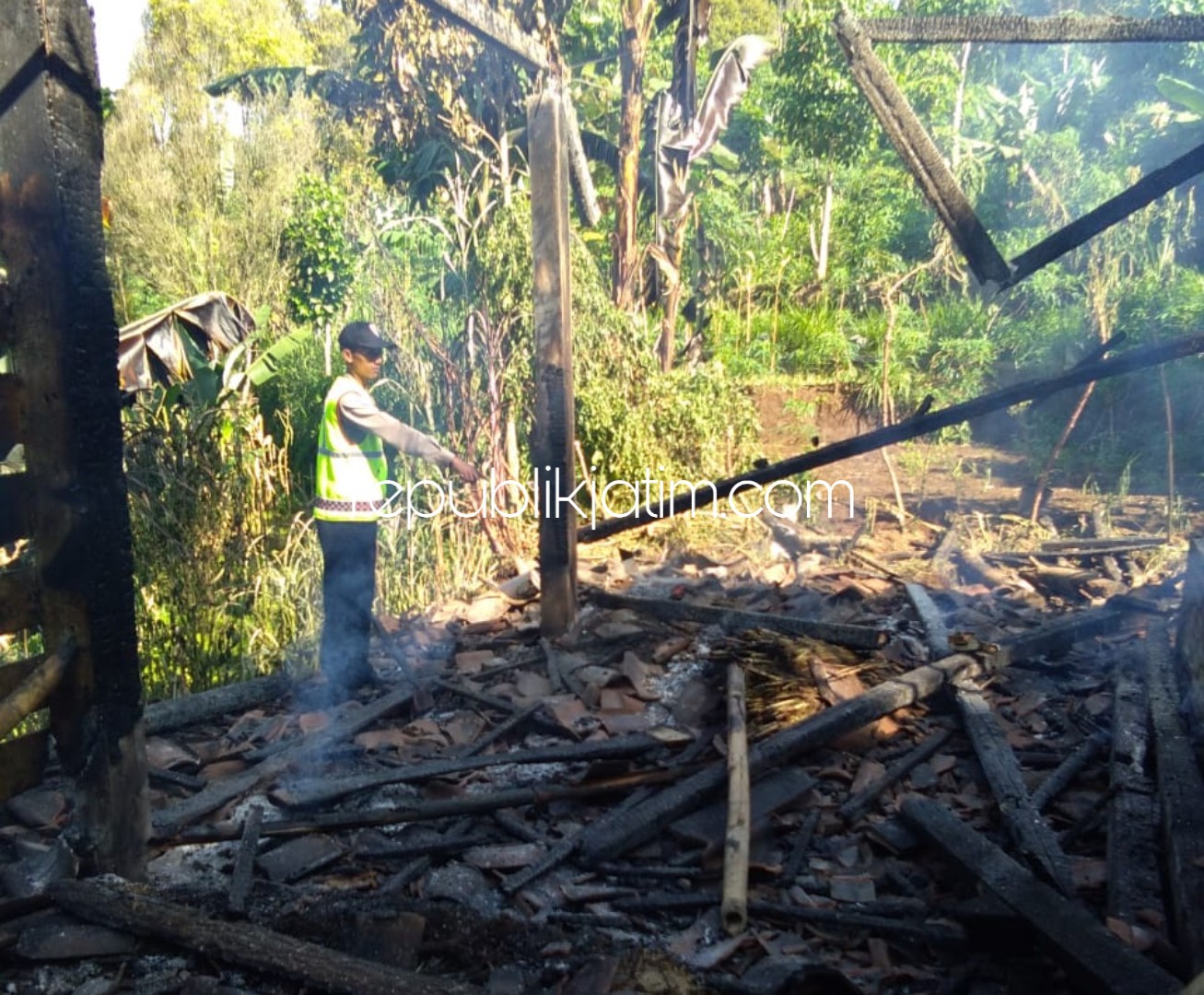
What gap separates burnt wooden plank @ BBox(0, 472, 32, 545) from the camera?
302 centimetres

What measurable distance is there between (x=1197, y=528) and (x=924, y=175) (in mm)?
6117

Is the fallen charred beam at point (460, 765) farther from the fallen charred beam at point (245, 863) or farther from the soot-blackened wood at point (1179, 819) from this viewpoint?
the soot-blackened wood at point (1179, 819)

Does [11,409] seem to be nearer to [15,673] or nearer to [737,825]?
[15,673]

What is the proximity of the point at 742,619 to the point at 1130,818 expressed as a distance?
2.68 meters

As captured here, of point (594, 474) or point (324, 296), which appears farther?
point (324, 296)

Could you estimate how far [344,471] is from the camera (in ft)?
18.5

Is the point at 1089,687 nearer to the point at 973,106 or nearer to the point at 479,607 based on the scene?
the point at 479,607

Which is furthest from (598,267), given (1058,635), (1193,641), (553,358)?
(1193,641)

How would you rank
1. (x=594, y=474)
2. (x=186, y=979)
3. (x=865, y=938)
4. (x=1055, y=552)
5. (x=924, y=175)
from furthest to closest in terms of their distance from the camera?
(x=594, y=474) < (x=1055, y=552) < (x=924, y=175) < (x=865, y=938) < (x=186, y=979)

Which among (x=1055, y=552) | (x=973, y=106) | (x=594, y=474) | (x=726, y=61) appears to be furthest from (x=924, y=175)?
(x=973, y=106)

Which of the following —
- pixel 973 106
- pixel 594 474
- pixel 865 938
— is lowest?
pixel 865 938

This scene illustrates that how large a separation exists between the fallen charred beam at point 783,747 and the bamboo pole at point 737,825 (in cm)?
9

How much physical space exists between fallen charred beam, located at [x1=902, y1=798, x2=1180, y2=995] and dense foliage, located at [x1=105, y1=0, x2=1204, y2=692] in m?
2.32

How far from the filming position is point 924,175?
4316mm
